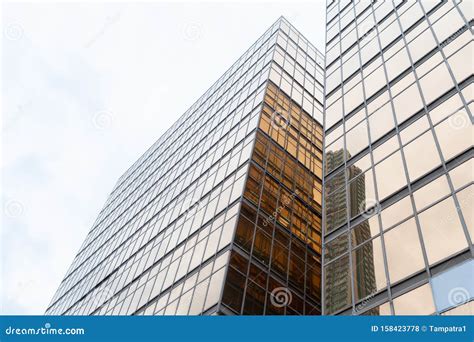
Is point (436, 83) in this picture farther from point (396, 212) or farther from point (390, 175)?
point (396, 212)

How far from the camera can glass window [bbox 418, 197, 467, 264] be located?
16.7 meters

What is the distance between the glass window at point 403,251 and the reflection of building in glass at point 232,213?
8830 millimetres

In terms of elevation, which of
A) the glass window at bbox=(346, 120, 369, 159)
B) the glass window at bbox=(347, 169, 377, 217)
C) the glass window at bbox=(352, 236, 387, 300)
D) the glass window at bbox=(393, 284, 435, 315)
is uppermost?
the glass window at bbox=(346, 120, 369, 159)

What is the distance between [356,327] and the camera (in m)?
11.3

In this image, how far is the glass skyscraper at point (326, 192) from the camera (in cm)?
1844

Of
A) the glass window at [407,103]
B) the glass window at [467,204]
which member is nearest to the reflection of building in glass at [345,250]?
the glass window at [407,103]

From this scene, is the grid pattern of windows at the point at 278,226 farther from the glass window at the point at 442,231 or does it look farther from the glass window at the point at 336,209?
the glass window at the point at 442,231

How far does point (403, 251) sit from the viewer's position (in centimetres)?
1830

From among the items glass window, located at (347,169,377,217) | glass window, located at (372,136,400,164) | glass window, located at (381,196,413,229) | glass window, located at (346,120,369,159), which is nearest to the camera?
glass window, located at (381,196,413,229)

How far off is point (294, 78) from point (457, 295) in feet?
104

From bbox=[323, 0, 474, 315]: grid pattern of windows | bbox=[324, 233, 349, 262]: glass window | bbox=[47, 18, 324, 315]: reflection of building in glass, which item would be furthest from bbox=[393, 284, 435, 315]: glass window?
bbox=[47, 18, 324, 315]: reflection of building in glass

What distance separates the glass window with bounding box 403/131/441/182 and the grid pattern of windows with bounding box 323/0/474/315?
0.17ft

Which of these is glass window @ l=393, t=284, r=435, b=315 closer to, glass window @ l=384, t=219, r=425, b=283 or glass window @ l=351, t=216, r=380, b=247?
glass window @ l=384, t=219, r=425, b=283

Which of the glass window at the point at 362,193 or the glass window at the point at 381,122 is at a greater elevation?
the glass window at the point at 381,122
